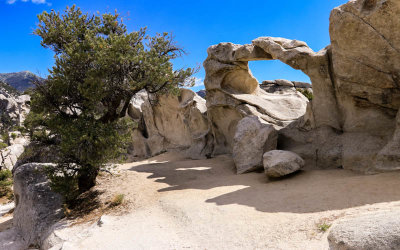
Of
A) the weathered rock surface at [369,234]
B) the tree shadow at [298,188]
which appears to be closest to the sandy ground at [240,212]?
the tree shadow at [298,188]

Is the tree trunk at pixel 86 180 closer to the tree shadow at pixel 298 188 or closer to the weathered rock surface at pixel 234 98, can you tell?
the tree shadow at pixel 298 188

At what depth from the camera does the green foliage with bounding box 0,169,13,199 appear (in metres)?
19.1

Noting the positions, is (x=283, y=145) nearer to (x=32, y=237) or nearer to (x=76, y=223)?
(x=76, y=223)

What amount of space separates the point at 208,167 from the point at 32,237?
8092 mm

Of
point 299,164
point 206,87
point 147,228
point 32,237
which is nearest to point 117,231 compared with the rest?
point 147,228

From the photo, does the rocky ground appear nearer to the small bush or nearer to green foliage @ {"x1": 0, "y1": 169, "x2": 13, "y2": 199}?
the small bush

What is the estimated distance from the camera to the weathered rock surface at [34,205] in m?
10.1

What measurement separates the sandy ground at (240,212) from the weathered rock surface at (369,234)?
1.48 meters

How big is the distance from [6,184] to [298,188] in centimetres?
1998

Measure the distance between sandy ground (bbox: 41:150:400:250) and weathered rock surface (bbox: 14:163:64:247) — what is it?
1533 mm

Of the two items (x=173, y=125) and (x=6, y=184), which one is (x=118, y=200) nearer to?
(x=173, y=125)

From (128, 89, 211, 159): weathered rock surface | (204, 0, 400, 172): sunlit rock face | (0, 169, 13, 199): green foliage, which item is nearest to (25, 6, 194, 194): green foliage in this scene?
(204, 0, 400, 172): sunlit rock face

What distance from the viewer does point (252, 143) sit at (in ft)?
43.8

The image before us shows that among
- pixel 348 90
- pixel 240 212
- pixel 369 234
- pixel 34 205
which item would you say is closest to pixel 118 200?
pixel 34 205
